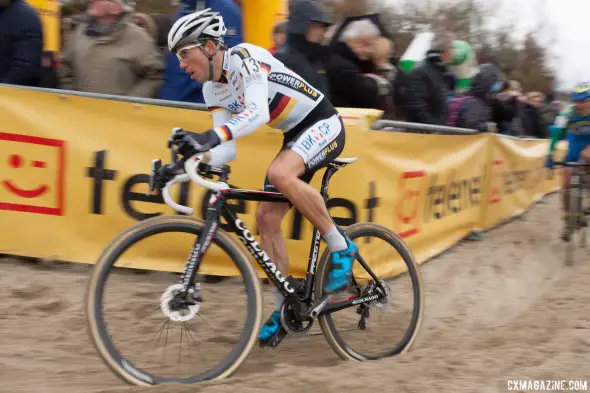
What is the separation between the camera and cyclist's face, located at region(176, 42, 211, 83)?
404cm

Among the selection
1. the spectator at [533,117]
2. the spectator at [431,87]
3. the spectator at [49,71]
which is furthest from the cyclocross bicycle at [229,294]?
the spectator at [533,117]

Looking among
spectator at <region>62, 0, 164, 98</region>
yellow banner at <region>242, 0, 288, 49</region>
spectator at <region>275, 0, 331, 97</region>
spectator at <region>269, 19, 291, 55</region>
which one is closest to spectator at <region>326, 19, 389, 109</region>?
spectator at <region>269, 19, 291, 55</region>

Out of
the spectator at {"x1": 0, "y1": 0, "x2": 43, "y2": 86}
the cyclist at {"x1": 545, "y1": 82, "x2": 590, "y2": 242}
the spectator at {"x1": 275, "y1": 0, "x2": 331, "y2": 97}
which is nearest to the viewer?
the spectator at {"x1": 0, "y1": 0, "x2": 43, "y2": 86}

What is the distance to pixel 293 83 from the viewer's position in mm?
4348

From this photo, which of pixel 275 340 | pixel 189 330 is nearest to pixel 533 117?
pixel 275 340

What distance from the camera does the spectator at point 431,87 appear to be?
8.04 meters

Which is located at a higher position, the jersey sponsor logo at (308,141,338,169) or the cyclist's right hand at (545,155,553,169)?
the jersey sponsor logo at (308,141,338,169)

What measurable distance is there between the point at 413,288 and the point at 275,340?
3.33 ft

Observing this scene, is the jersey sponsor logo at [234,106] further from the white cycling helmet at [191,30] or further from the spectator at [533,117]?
the spectator at [533,117]

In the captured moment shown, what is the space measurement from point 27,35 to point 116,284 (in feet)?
10.1

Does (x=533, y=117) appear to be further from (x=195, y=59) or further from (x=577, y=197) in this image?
(x=195, y=59)

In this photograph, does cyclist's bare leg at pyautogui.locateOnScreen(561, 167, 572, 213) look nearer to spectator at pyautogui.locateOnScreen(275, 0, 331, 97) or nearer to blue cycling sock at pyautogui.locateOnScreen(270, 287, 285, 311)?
spectator at pyautogui.locateOnScreen(275, 0, 331, 97)

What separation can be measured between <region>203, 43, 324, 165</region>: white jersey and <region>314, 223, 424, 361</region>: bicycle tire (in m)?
0.82

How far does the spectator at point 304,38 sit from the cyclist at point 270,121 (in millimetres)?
1843
